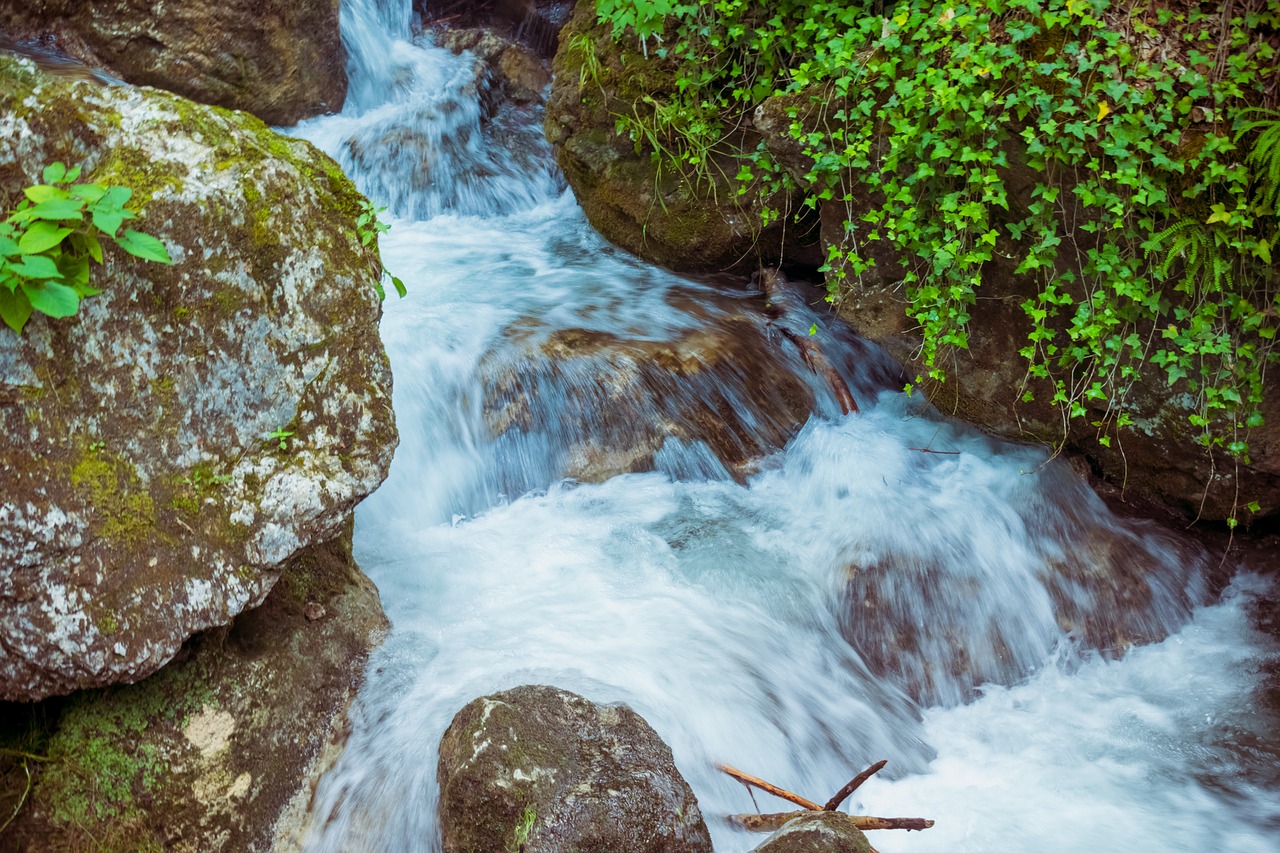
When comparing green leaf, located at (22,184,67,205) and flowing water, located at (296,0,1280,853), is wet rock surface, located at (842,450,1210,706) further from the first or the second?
green leaf, located at (22,184,67,205)

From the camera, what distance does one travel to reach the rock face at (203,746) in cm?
260

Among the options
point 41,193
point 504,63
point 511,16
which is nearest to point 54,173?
point 41,193

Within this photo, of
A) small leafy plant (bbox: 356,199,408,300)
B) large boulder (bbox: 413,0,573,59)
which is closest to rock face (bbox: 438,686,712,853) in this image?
small leafy plant (bbox: 356,199,408,300)

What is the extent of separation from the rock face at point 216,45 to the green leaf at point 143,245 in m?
4.62

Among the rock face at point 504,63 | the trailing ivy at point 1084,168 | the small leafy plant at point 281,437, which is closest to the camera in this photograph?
the small leafy plant at point 281,437

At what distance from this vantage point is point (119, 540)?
2.50 m

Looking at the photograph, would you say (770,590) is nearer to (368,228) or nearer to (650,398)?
(650,398)

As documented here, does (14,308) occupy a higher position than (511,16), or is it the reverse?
(511,16)

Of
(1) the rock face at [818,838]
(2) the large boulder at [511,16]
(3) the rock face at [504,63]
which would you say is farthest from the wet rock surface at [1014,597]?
(2) the large boulder at [511,16]

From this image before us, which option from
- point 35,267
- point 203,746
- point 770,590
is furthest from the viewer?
point 770,590

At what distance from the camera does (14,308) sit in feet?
7.45

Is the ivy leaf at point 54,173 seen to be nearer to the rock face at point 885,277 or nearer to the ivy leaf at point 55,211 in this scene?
the ivy leaf at point 55,211

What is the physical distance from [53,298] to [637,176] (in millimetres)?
4026

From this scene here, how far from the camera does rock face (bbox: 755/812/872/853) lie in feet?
7.81
